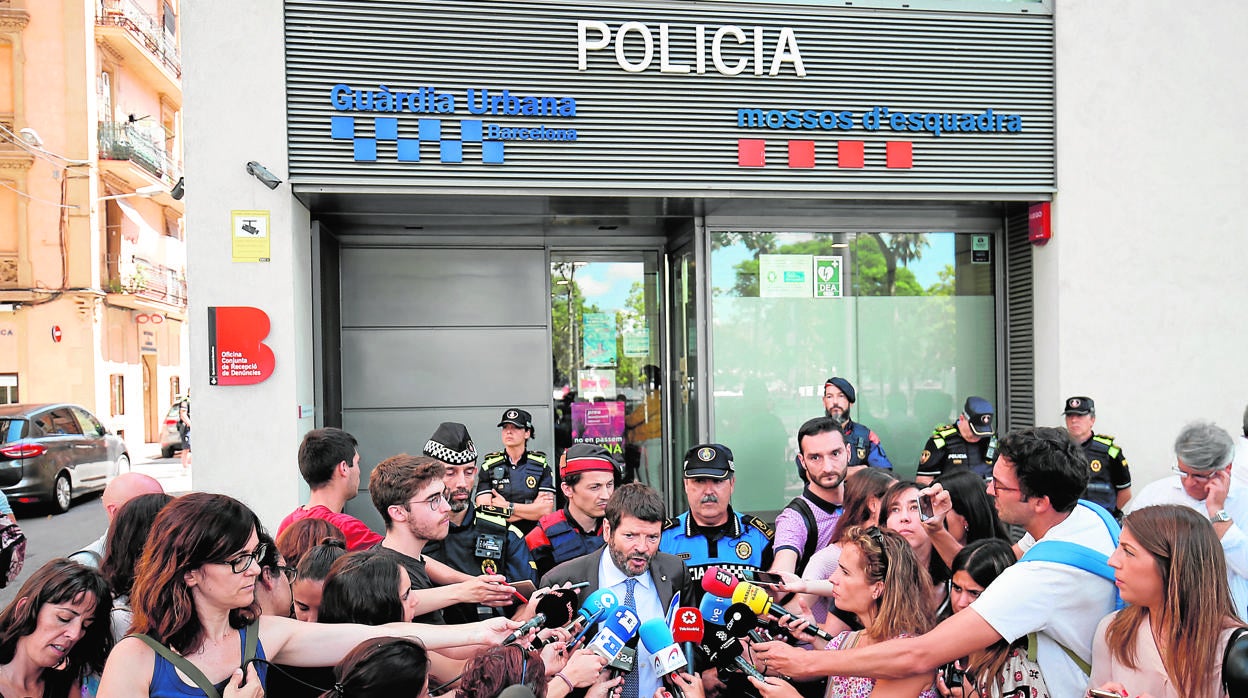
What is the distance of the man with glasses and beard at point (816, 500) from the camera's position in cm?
425

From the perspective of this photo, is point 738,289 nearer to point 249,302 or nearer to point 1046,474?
point 249,302

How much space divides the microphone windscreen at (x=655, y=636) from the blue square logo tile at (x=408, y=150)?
5.12 meters

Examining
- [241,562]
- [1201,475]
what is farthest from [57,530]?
[1201,475]

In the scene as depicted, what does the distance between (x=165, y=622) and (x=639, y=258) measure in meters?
7.30

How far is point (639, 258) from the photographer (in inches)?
368

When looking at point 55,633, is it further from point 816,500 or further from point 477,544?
point 816,500

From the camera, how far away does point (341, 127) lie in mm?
7066

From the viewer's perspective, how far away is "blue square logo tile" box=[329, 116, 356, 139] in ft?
23.2

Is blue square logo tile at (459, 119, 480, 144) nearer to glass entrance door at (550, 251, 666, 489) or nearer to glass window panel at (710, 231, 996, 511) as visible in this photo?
glass entrance door at (550, 251, 666, 489)

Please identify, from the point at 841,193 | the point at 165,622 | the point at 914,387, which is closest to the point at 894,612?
the point at 165,622

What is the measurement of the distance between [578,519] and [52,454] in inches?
483

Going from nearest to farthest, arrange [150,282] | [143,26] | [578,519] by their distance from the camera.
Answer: [578,519]
[143,26]
[150,282]

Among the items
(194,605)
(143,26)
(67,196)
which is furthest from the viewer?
(143,26)

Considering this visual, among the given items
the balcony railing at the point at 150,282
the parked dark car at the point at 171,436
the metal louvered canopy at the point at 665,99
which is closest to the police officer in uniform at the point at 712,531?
the metal louvered canopy at the point at 665,99
